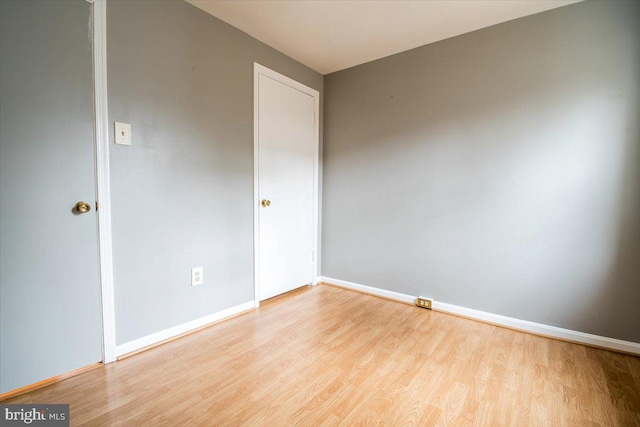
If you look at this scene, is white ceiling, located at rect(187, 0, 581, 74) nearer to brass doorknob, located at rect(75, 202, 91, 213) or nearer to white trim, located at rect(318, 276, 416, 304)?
brass doorknob, located at rect(75, 202, 91, 213)

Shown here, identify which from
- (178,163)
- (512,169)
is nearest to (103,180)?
(178,163)

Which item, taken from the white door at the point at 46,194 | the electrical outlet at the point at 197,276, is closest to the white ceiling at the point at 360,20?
the white door at the point at 46,194

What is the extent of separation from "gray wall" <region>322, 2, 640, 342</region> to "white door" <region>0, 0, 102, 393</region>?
2.26 meters

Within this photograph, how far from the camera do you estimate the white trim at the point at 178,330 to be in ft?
5.84

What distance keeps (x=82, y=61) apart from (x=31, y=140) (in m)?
0.51

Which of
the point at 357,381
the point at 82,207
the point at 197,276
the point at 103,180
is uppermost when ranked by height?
the point at 103,180

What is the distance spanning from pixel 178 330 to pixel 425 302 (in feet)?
6.85

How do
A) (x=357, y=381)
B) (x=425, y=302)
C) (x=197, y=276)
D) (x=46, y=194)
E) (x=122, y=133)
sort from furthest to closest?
(x=425, y=302) < (x=197, y=276) < (x=122, y=133) < (x=357, y=381) < (x=46, y=194)

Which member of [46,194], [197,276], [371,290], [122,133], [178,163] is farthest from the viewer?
[371,290]

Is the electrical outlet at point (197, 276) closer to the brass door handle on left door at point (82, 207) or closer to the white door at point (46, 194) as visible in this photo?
the white door at point (46, 194)

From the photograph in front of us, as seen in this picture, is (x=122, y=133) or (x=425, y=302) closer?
(x=122, y=133)

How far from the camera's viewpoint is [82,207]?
1.55m

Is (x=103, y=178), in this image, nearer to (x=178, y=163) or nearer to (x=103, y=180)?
(x=103, y=180)

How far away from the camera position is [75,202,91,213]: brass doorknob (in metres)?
1.55
